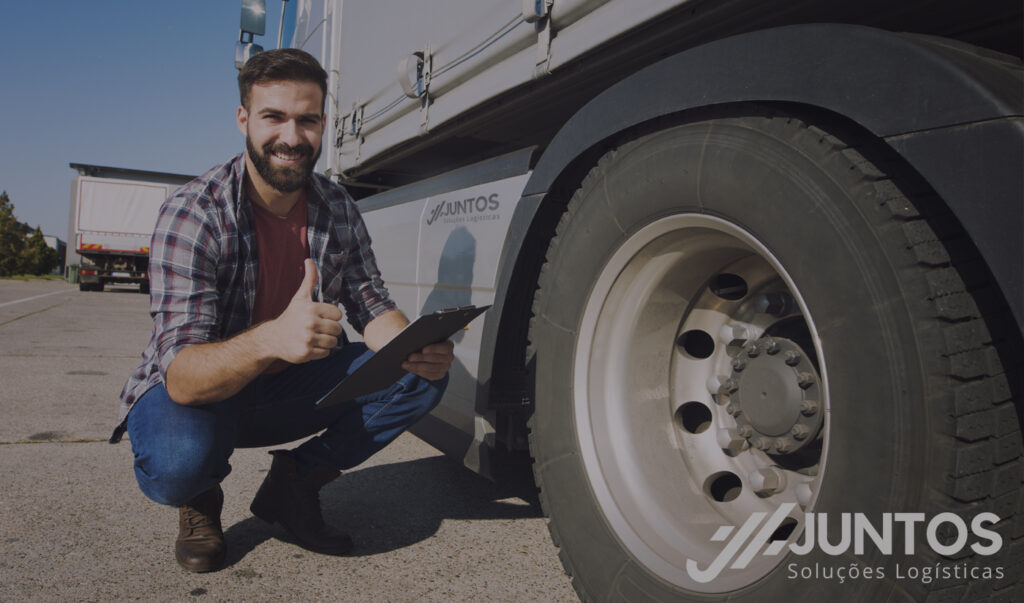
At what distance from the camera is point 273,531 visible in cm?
219

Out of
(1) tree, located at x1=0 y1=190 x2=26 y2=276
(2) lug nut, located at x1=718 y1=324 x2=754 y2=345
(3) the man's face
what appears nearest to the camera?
(2) lug nut, located at x1=718 y1=324 x2=754 y2=345

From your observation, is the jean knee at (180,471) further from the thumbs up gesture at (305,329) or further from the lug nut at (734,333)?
the lug nut at (734,333)

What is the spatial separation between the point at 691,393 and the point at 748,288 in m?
0.29

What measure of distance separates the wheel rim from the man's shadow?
633 millimetres

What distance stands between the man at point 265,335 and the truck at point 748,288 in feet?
1.07

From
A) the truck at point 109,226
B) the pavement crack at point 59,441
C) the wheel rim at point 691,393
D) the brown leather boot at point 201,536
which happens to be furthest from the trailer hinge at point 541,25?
the truck at point 109,226

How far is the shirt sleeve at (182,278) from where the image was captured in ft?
6.06

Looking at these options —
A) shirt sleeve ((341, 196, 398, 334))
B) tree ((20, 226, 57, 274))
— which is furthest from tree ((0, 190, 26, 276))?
shirt sleeve ((341, 196, 398, 334))

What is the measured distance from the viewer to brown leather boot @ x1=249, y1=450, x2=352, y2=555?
6.57 feet

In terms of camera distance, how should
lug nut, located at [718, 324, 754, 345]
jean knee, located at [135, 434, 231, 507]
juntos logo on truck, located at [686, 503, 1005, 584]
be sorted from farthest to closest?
jean knee, located at [135, 434, 231, 507] < lug nut, located at [718, 324, 754, 345] < juntos logo on truck, located at [686, 503, 1005, 584]

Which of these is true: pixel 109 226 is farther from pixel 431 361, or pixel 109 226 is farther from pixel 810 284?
pixel 810 284

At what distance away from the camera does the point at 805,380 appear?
1.34 m

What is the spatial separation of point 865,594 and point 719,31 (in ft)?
3.78

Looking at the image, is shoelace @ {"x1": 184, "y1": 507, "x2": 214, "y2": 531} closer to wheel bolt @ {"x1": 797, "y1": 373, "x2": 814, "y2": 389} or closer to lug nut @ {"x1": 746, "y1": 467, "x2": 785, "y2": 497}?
lug nut @ {"x1": 746, "y1": 467, "x2": 785, "y2": 497}
